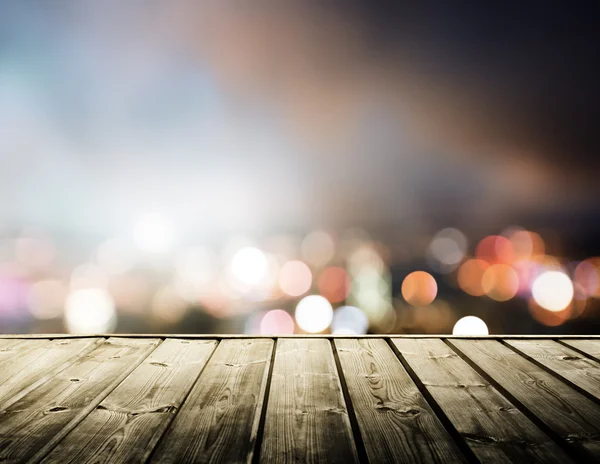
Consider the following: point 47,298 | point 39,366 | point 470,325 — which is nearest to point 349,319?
point 470,325

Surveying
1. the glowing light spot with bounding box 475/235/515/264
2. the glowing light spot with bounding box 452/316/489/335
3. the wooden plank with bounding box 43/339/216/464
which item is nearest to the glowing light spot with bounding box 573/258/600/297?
the glowing light spot with bounding box 475/235/515/264

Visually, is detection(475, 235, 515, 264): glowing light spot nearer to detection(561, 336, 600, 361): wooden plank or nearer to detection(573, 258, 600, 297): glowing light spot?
detection(573, 258, 600, 297): glowing light spot

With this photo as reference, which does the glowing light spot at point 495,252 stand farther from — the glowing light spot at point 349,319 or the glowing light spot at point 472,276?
the glowing light spot at point 349,319

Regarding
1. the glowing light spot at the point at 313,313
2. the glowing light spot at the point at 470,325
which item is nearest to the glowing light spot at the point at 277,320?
the glowing light spot at the point at 313,313

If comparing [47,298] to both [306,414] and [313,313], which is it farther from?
[306,414]

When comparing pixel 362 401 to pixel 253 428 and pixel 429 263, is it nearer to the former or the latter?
pixel 253 428
